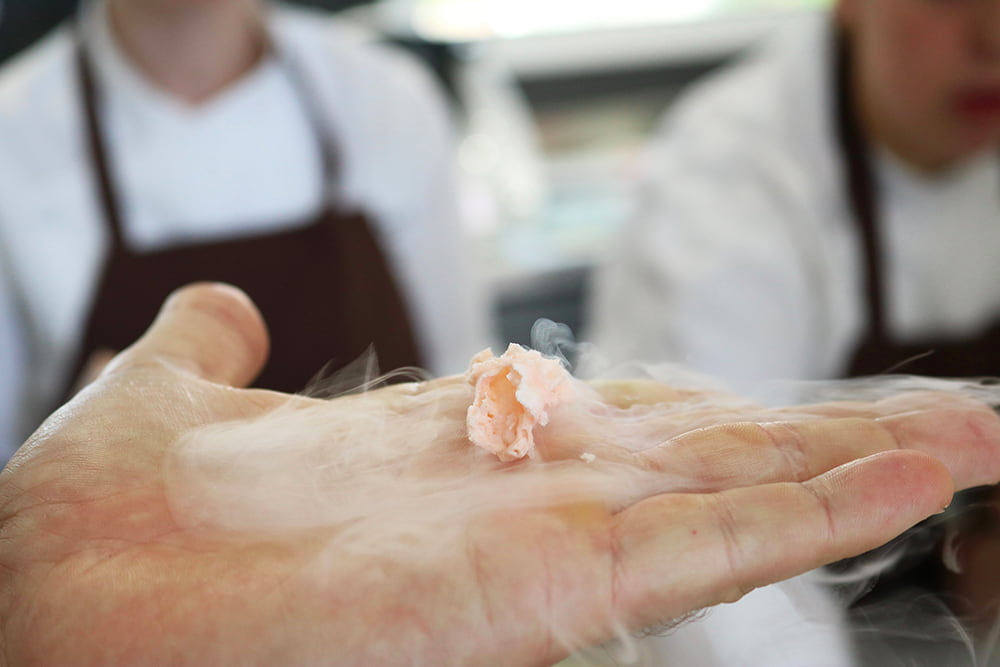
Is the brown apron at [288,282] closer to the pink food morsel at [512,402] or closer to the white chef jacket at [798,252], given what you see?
the white chef jacket at [798,252]

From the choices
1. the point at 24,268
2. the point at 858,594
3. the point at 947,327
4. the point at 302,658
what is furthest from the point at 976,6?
the point at 24,268

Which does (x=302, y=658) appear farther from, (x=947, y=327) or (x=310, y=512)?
(x=947, y=327)

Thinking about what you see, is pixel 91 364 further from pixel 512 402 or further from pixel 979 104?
pixel 979 104

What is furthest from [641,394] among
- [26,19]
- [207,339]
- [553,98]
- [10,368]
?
[553,98]

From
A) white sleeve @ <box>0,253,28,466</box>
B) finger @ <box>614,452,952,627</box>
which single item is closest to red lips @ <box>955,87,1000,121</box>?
finger @ <box>614,452,952,627</box>

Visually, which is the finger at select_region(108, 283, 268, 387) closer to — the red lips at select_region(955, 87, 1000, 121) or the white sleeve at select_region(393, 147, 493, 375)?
the white sleeve at select_region(393, 147, 493, 375)

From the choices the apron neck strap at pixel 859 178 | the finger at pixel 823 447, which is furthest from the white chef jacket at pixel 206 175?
the finger at pixel 823 447
